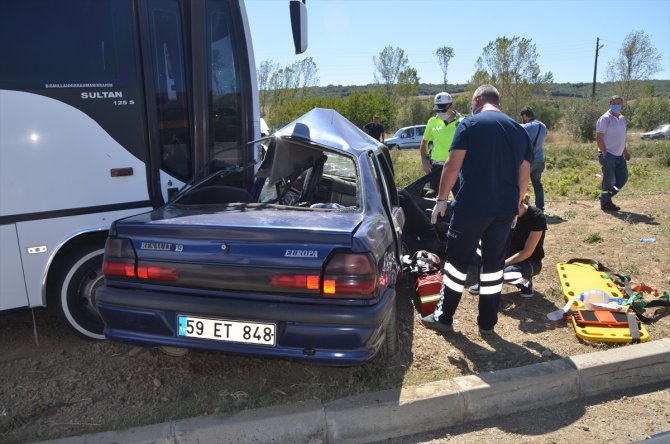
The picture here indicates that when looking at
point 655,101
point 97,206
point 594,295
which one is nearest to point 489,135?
point 594,295

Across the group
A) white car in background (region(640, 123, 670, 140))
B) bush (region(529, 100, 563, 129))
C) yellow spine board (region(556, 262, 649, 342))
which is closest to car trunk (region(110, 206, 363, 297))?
yellow spine board (region(556, 262, 649, 342))

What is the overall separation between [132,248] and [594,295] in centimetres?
379

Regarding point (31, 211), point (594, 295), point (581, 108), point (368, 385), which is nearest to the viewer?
point (368, 385)

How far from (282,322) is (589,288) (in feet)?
11.1

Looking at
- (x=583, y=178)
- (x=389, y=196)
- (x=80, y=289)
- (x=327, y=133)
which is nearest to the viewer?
(x=80, y=289)

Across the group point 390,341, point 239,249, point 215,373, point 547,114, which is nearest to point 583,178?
point 390,341

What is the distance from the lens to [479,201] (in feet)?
12.9

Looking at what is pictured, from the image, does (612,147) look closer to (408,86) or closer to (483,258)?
(483,258)

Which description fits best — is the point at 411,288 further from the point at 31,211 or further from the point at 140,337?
the point at 31,211

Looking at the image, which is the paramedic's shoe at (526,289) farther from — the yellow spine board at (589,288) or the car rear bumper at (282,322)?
the car rear bumper at (282,322)

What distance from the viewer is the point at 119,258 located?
319 cm

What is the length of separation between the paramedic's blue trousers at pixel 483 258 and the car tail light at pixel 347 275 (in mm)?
1377

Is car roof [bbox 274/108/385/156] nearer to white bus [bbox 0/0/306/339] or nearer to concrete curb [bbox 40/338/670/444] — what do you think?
white bus [bbox 0/0/306/339]

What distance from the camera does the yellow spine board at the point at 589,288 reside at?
4.07 m
